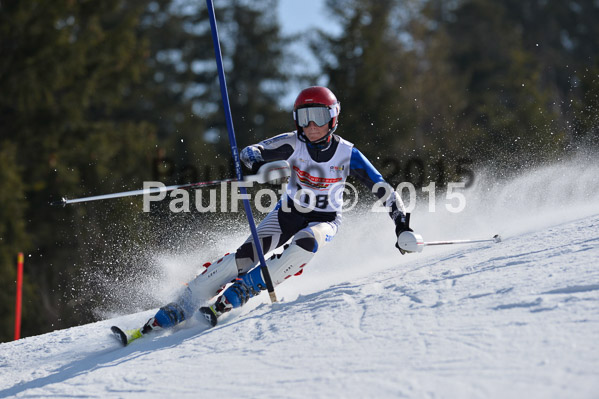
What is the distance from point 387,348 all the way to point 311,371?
15.8 inches

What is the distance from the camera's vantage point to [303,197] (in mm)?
5461

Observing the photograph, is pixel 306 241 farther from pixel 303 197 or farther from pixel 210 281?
pixel 210 281

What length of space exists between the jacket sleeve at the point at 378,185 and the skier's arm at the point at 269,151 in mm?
491

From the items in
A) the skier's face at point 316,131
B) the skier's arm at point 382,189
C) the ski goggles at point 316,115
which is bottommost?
the skier's arm at point 382,189

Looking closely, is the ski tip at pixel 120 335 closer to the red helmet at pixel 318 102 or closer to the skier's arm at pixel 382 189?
the red helmet at pixel 318 102

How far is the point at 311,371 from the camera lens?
11.7 ft

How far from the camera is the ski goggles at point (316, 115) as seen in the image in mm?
5320

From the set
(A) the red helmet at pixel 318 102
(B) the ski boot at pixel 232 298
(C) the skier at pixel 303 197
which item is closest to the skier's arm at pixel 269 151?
(C) the skier at pixel 303 197

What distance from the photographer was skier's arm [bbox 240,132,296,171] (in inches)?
206

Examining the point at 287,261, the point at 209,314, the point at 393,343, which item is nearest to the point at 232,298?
the point at 209,314

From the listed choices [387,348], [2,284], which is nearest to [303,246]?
[387,348]

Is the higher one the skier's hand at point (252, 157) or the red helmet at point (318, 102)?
the red helmet at point (318, 102)

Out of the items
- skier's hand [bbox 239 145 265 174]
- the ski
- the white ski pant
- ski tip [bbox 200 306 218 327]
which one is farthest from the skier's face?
the ski

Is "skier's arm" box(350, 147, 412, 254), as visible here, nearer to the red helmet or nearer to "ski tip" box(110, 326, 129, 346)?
the red helmet
